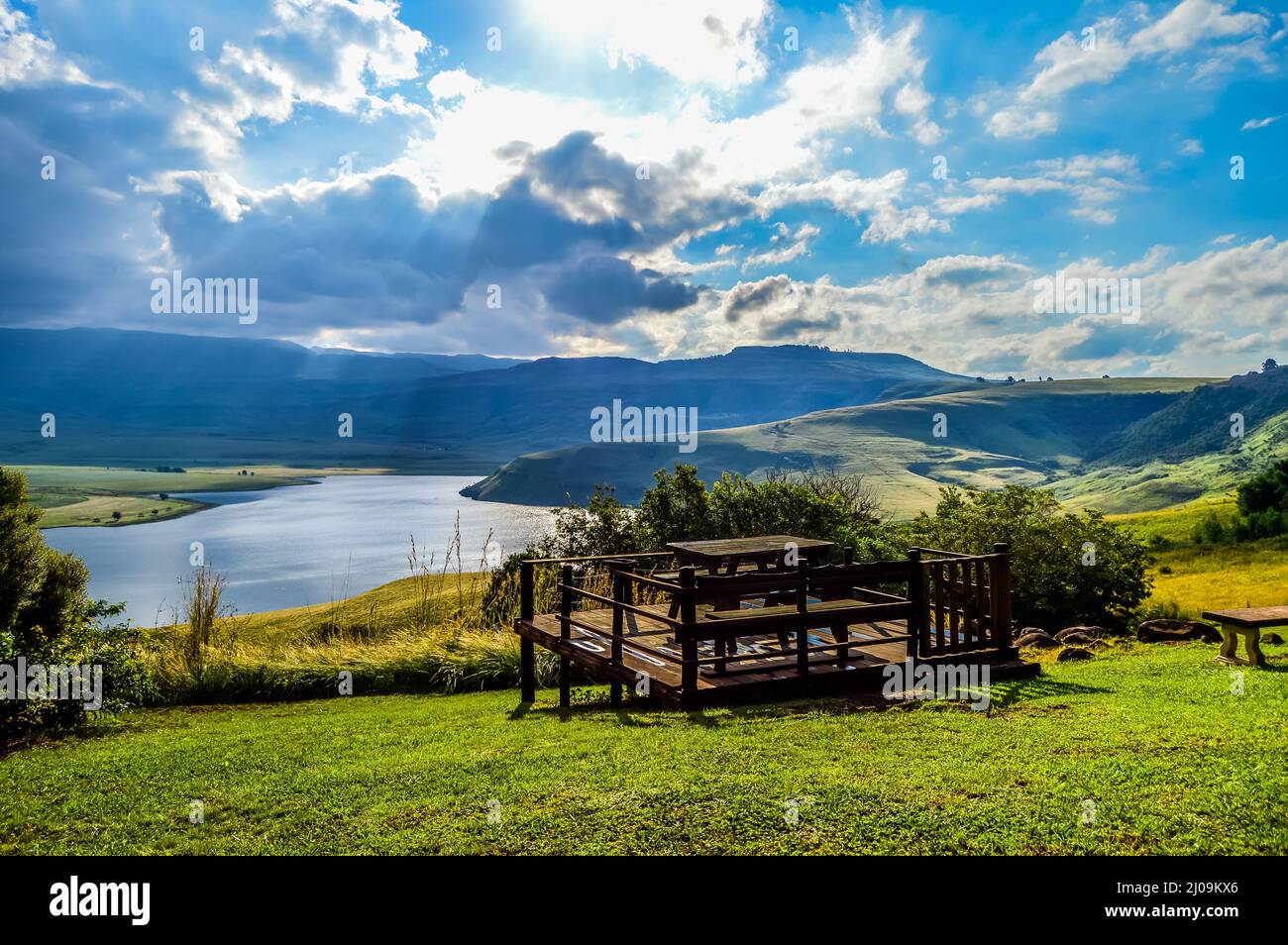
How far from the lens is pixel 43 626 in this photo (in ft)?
35.3

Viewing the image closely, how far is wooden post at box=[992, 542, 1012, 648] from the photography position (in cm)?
1021

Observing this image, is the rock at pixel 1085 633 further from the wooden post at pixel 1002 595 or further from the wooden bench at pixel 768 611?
the wooden bench at pixel 768 611

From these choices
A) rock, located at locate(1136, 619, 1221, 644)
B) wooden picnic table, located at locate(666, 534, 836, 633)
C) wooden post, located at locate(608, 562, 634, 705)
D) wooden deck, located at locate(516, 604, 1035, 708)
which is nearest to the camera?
wooden deck, located at locate(516, 604, 1035, 708)

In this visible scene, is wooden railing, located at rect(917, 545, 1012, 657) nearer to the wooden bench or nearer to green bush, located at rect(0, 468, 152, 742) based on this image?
the wooden bench

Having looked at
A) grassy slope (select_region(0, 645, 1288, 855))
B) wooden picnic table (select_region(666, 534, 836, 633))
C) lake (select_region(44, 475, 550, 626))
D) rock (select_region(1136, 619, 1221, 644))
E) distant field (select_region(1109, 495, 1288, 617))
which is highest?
wooden picnic table (select_region(666, 534, 836, 633))

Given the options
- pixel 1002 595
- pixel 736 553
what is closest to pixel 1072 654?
pixel 1002 595

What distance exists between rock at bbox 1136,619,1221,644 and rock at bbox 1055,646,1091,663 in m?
2.04

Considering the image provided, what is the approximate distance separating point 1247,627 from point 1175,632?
377 cm

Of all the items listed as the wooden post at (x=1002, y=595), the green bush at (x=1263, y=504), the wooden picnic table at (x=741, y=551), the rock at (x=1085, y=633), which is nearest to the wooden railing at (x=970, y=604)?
the wooden post at (x=1002, y=595)

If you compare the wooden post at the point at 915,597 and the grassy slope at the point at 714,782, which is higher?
the wooden post at the point at 915,597

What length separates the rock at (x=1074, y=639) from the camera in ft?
44.0

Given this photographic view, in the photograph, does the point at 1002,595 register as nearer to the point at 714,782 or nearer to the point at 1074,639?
the point at 1074,639

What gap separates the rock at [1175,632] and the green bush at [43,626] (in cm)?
1593

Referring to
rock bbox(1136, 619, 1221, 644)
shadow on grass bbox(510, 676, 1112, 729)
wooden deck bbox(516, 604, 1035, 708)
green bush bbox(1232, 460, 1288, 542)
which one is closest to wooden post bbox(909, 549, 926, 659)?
wooden deck bbox(516, 604, 1035, 708)
